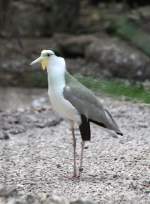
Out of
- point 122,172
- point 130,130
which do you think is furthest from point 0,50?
point 122,172

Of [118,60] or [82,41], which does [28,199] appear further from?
[82,41]

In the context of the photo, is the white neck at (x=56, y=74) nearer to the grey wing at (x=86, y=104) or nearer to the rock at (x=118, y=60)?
the grey wing at (x=86, y=104)

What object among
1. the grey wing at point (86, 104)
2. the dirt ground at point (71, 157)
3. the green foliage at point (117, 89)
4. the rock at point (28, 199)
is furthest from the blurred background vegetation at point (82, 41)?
the rock at point (28, 199)

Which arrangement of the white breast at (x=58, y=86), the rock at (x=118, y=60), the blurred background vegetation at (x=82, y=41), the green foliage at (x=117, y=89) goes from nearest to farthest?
the white breast at (x=58, y=86), the green foliage at (x=117, y=89), the blurred background vegetation at (x=82, y=41), the rock at (x=118, y=60)

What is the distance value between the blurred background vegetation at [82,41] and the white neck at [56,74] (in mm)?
4782

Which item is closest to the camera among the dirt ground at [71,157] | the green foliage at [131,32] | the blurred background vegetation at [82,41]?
the dirt ground at [71,157]

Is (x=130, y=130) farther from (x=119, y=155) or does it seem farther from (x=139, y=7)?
(x=139, y=7)

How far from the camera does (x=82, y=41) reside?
15.4m

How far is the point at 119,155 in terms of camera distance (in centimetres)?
805

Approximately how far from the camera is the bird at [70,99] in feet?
22.6

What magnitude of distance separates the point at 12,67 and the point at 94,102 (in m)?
7.64

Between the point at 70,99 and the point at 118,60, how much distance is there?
7.64 metres

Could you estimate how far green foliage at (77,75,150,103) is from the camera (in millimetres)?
11414

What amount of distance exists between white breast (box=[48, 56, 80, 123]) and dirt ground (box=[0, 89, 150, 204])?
0.65 metres
